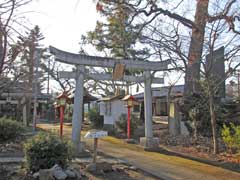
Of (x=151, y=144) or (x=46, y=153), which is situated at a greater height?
(x=46, y=153)

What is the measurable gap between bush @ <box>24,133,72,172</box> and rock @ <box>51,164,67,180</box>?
0.38 meters

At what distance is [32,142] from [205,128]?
33.9ft

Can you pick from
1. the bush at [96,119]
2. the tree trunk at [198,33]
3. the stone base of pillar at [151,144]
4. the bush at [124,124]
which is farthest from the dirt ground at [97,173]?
the bush at [96,119]

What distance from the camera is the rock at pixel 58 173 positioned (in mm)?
8312

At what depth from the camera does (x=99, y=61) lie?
47.3ft

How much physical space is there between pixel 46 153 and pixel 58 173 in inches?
30.3

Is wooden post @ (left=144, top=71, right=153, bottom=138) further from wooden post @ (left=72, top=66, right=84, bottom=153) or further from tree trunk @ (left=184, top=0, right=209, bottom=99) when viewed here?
wooden post @ (left=72, top=66, right=84, bottom=153)

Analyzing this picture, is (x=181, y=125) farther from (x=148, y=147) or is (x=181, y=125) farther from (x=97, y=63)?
(x=97, y=63)

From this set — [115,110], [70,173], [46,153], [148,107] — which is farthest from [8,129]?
[115,110]

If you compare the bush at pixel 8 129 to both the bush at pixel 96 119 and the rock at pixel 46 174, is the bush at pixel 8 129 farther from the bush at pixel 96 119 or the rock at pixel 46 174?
the bush at pixel 96 119

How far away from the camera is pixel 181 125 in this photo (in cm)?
1978

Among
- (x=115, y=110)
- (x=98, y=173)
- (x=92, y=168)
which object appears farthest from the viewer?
(x=115, y=110)

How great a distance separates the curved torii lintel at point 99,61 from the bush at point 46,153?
15.0 ft

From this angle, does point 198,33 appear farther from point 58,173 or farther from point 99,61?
point 58,173
